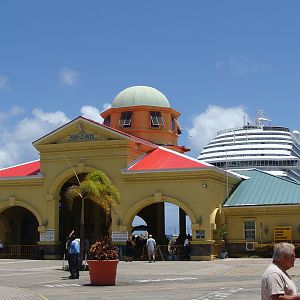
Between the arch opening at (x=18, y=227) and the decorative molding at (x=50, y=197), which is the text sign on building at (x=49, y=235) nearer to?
Result: the decorative molding at (x=50, y=197)

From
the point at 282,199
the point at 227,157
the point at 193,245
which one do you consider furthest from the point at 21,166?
the point at 227,157

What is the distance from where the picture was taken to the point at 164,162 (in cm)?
3928

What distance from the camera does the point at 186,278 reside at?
75.5 feet

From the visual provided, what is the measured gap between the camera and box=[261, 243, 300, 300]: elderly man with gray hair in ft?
21.4

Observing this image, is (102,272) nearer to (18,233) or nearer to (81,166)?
(81,166)

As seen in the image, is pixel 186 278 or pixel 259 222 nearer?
pixel 186 278

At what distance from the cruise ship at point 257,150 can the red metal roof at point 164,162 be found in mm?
40244

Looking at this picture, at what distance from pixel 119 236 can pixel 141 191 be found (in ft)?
9.90

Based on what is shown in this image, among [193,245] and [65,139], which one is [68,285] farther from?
[65,139]

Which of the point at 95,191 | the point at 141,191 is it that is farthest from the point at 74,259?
the point at 141,191

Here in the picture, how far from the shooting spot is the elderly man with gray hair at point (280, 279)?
6.53 m

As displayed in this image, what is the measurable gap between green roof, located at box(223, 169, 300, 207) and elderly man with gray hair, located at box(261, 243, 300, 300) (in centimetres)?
3265

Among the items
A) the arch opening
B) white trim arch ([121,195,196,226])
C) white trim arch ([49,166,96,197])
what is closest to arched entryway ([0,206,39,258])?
the arch opening

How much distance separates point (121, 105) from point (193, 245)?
14.5 m
